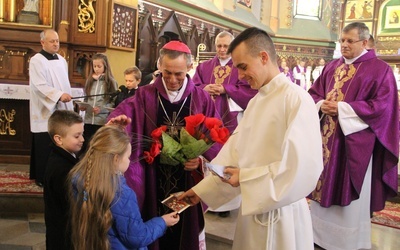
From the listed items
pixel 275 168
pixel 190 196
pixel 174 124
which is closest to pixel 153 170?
pixel 174 124

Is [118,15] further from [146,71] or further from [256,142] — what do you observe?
[256,142]

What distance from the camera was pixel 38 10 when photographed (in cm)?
582

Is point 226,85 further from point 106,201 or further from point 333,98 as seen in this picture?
point 106,201

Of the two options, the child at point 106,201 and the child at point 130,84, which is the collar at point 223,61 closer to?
the child at point 130,84

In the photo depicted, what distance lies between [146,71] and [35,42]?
2.31 m

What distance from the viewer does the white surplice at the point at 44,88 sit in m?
4.46

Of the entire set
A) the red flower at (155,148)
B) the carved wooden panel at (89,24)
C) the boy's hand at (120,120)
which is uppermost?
the carved wooden panel at (89,24)

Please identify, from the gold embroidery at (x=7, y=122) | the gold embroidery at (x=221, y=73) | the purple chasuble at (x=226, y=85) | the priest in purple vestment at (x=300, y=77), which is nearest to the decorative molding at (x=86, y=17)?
the gold embroidery at (x=7, y=122)

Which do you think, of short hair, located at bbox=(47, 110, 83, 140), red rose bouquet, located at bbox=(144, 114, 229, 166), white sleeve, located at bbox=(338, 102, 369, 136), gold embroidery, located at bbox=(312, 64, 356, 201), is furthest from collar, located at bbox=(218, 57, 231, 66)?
red rose bouquet, located at bbox=(144, 114, 229, 166)

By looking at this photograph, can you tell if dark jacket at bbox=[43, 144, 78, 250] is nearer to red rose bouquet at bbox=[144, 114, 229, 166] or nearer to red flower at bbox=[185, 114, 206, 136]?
red rose bouquet at bbox=[144, 114, 229, 166]

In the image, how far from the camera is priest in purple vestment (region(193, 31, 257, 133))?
12.5 feet

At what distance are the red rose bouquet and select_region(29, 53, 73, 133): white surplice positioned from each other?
270 cm

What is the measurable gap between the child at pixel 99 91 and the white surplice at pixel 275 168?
262 centimetres

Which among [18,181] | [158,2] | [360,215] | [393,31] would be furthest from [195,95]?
[393,31]
